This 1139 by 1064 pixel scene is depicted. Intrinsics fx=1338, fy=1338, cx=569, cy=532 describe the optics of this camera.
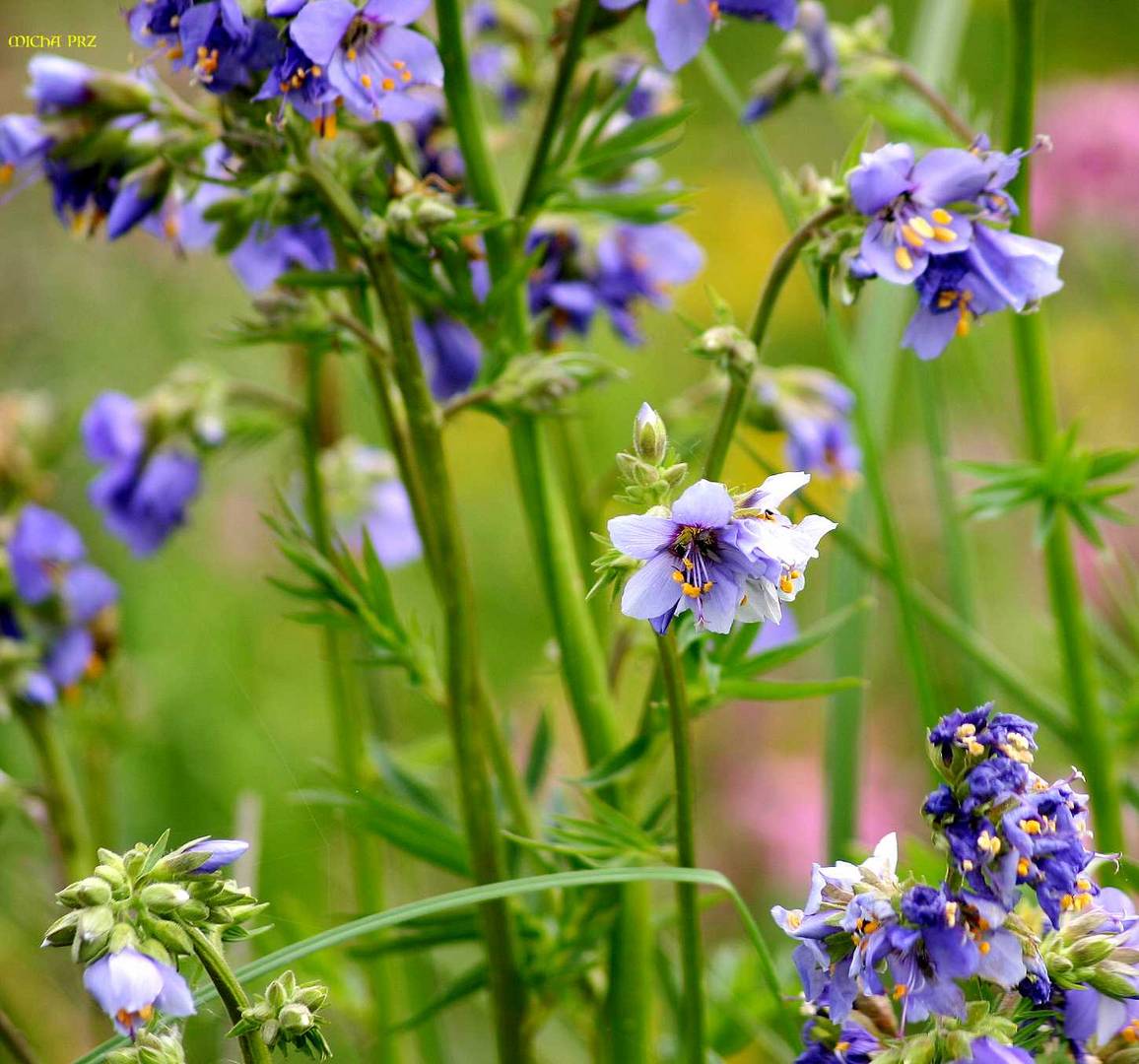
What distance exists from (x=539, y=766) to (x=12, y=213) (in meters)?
→ 2.25

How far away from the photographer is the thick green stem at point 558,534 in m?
1.24

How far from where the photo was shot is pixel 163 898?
0.79m

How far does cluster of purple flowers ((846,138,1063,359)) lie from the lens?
1.03 meters

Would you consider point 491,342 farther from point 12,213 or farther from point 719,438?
point 12,213

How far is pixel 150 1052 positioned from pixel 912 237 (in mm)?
781

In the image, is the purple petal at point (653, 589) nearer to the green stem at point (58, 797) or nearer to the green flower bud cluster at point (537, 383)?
the green flower bud cluster at point (537, 383)

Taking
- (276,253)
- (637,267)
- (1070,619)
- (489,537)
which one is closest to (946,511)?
(1070,619)

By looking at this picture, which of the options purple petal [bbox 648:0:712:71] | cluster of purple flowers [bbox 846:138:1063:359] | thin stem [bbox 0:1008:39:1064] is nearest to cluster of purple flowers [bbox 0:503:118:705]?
thin stem [bbox 0:1008:39:1064]

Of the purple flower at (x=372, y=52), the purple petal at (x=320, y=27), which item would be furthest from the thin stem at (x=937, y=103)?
the purple petal at (x=320, y=27)

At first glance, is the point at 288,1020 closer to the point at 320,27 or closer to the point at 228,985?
the point at 228,985

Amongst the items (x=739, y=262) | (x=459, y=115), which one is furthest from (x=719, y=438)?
(x=739, y=262)

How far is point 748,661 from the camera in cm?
120

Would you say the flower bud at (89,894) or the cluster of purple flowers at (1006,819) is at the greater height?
the flower bud at (89,894)

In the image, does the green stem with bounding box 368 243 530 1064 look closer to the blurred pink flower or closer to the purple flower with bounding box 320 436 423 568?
the purple flower with bounding box 320 436 423 568
